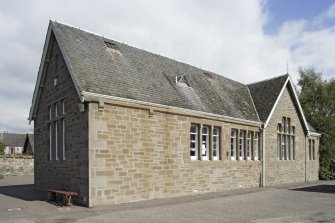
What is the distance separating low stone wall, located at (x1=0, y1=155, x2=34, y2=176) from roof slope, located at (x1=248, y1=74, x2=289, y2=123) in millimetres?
24340

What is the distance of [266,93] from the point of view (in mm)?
28172

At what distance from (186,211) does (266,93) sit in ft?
53.4

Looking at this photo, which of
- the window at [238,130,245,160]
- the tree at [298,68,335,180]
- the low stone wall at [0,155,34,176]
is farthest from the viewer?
the low stone wall at [0,155,34,176]

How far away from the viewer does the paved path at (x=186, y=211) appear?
41.2ft

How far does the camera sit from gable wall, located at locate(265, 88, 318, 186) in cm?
2602

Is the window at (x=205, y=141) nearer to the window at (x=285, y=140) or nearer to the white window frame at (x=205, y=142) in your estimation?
the white window frame at (x=205, y=142)

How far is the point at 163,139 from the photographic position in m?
18.3

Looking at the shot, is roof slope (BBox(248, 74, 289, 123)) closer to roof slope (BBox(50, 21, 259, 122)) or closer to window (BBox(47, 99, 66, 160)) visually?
roof slope (BBox(50, 21, 259, 122))

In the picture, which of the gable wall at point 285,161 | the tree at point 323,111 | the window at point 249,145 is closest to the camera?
the window at point 249,145

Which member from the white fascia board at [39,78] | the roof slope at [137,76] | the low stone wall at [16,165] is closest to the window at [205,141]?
the roof slope at [137,76]

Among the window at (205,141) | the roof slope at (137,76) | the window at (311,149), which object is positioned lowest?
the window at (311,149)

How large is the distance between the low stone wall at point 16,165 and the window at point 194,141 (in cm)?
2568

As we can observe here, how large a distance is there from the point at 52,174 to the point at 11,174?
901 inches


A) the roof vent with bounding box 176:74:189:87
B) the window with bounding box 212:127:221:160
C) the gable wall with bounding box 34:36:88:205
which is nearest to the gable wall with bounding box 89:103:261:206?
the window with bounding box 212:127:221:160
